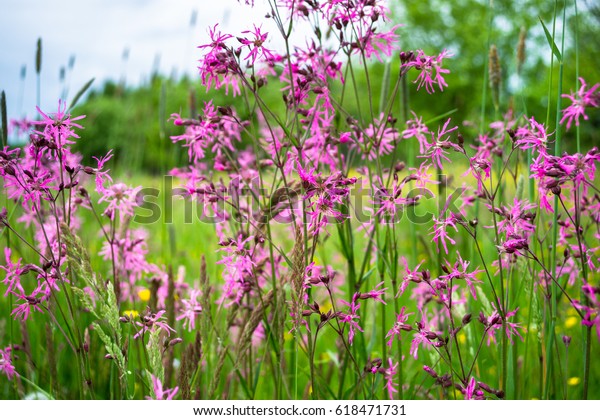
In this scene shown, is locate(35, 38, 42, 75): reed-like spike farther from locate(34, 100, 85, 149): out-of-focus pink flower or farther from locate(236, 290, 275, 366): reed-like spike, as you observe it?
locate(236, 290, 275, 366): reed-like spike

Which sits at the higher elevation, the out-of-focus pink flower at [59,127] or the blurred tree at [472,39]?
the blurred tree at [472,39]

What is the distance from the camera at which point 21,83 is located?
1761mm

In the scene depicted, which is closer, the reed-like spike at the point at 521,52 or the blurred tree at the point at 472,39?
the reed-like spike at the point at 521,52

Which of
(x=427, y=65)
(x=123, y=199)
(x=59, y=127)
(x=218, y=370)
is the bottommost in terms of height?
(x=218, y=370)

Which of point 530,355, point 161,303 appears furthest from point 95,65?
point 530,355

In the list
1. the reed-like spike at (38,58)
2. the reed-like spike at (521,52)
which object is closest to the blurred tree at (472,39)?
the reed-like spike at (521,52)

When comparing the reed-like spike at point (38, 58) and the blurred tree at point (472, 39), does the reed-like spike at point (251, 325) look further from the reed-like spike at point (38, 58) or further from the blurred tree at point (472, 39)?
the blurred tree at point (472, 39)

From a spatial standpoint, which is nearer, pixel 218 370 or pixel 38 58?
pixel 218 370

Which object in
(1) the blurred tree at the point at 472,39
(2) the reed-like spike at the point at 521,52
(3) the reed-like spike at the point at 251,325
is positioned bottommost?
(3) the reed-like spike at the point at 251,325

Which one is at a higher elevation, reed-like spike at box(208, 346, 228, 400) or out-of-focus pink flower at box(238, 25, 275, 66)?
out-of-focus pink flower at box(238, 25, 275, 66)

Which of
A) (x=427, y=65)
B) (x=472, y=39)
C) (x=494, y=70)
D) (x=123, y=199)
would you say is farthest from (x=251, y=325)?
(x=472, y=39)

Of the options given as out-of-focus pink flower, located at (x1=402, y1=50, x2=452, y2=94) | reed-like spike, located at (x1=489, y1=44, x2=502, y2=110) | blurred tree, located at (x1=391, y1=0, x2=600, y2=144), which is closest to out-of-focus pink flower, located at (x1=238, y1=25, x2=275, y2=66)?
out-of-focus pink flower, located at (x1=402, y1=50, x2=452, y2=94)

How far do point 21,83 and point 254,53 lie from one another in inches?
38.0

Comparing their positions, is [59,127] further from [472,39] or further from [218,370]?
[472,39]
